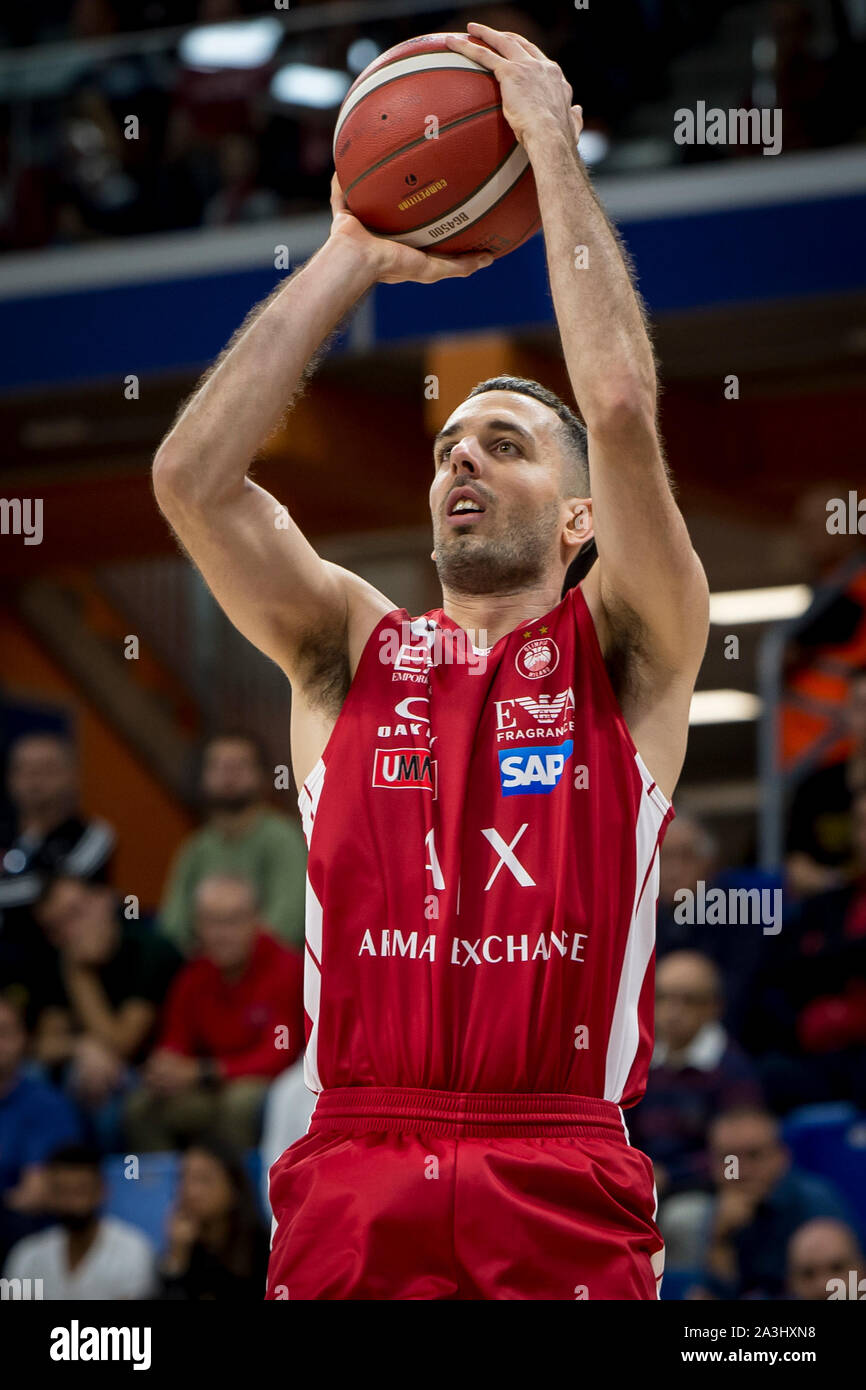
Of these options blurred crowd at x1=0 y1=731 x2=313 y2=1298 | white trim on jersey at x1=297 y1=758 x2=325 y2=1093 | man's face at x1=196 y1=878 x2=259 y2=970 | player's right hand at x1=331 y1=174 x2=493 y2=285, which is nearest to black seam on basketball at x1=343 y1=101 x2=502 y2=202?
player's right hand at x1=331 y1=174 x2=493 y2=285

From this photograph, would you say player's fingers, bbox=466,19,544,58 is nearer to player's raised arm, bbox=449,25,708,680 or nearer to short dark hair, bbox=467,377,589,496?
player's raised arm, bbox=449,25,708,680

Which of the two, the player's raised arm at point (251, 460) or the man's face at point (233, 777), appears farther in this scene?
the man's face at point (233, 777)

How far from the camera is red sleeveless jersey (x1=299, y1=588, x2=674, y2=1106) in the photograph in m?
3.46

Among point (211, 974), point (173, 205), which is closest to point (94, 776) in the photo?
point (173, 205)

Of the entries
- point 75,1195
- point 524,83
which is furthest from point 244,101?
point 524,83

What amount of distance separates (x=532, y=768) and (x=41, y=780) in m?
6.60

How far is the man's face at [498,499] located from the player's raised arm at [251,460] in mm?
247

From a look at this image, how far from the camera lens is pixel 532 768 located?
3643 mm

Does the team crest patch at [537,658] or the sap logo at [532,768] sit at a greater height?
the team crest patch at [537,658]

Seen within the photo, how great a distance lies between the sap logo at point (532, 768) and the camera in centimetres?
363

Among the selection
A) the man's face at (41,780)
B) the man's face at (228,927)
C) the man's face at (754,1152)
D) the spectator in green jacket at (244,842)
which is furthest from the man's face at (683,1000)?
the man's face at (41,780)

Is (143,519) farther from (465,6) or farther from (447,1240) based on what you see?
(447,1240)

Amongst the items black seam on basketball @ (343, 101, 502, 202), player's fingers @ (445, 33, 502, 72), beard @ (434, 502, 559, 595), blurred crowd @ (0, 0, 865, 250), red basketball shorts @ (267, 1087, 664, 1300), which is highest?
blurred crowd @ (0, 0, 865, 250)

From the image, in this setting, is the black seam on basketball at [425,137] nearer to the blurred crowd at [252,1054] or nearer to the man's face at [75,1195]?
the blurred crowd at [252,1054]
